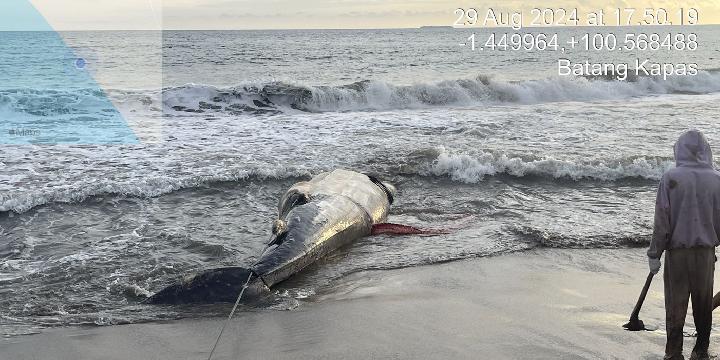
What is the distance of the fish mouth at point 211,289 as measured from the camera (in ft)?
20.2

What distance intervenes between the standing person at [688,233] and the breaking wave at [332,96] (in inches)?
712

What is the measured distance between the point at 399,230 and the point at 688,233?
4.43m

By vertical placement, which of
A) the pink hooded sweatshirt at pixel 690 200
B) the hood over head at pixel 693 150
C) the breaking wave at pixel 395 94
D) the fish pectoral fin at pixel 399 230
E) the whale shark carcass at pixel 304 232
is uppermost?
the breaking wave at pixel 395 94

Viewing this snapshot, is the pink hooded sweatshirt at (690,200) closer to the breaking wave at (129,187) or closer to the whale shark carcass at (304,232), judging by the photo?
the whale shark carcass at (304,232)

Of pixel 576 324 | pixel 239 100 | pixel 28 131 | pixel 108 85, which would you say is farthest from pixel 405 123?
pixel 108 85

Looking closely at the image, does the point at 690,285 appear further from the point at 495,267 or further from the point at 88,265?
the point at 88,265

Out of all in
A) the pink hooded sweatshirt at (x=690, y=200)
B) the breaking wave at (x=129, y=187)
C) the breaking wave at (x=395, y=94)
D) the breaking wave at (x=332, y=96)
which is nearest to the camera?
the pink hooded sweatshirt at (x=690, y=200)

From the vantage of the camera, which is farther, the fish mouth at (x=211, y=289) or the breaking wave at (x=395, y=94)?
→ the breaking wave at (x=395, y=94)

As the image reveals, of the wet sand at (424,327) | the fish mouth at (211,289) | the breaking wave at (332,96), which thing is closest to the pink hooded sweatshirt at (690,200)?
the wet sand at (424,327)

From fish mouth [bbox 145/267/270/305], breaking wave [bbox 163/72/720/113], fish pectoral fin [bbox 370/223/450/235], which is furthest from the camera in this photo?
breaking wave [bbox 163/72/720/113]

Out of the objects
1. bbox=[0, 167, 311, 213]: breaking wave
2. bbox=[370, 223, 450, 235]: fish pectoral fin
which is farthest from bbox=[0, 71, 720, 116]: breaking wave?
bbox=[370, 223, 450, 235]: fish pectoral fin

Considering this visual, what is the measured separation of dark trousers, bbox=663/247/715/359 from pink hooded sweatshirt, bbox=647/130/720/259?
102 millimetres

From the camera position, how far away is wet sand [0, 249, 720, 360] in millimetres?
5246

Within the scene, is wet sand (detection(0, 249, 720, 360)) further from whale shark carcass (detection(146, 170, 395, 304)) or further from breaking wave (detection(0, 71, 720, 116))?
breaking wave (detection(0, 71, 720, 116))
